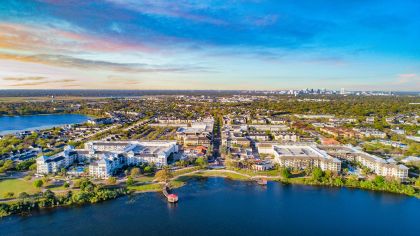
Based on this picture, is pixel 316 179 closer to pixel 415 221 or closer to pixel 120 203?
pixel 415 221

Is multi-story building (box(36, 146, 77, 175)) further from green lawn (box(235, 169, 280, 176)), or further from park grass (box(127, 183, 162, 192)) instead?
green lawn (box(235, 169, 280, 176))

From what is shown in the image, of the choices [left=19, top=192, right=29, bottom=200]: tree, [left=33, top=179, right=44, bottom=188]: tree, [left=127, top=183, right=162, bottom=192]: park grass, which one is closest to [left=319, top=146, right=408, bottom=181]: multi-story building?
[left=127, top=183, right=162, bottom=192]: park grass

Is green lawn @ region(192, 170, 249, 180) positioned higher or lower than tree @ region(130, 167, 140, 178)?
lower

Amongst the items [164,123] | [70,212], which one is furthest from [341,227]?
[164,123]

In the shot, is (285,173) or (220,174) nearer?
(285,173)

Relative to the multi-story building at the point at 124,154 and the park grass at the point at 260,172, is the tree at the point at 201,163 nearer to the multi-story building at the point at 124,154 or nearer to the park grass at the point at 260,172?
the multi-story building at the point at 124,154

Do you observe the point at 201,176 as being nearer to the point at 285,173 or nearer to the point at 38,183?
the point at 285,173

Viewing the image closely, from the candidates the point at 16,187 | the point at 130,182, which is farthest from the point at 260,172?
the point at 16,187
